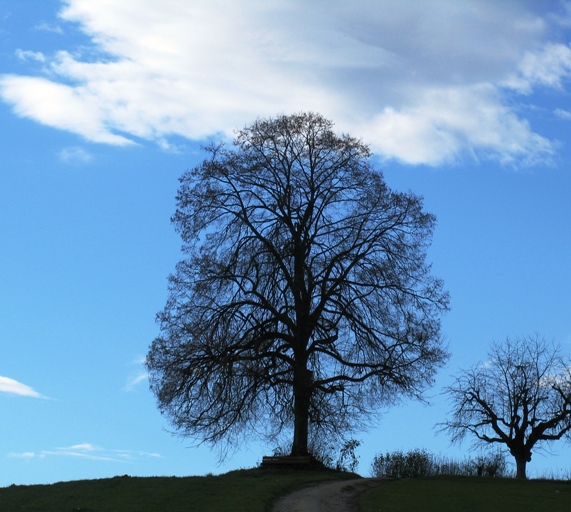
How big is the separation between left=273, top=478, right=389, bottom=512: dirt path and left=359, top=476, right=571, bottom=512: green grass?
0.56 m

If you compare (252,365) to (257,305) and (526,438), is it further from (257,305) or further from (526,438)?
(526,438)

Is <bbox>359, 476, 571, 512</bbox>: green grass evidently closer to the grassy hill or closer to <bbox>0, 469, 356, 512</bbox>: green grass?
the grassy hill

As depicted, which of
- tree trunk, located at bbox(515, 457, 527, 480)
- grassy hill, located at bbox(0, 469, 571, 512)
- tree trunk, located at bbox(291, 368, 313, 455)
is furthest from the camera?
tree trunk, located at bbox(515, 457, 527, 480)

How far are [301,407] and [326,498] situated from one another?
10.5m

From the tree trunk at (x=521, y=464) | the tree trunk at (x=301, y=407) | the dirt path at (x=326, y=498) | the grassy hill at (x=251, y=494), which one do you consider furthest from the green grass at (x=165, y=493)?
the tree trunk at (x=521, y=464)

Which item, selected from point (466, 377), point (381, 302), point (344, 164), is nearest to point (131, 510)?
point (381, 302)

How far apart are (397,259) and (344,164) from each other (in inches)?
218

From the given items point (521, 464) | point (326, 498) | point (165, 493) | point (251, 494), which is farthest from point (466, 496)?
point (521, 464)

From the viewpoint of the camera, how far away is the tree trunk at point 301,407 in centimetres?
4059

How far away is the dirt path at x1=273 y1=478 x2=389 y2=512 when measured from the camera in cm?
2830

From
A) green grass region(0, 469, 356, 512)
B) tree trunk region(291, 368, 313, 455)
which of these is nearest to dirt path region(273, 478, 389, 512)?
green grass region(0, 469, 356, 512)

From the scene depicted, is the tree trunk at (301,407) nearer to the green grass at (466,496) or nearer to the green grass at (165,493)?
the green grass at (165,493)

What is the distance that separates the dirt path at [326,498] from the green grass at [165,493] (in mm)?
626

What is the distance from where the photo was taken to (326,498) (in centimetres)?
3064
